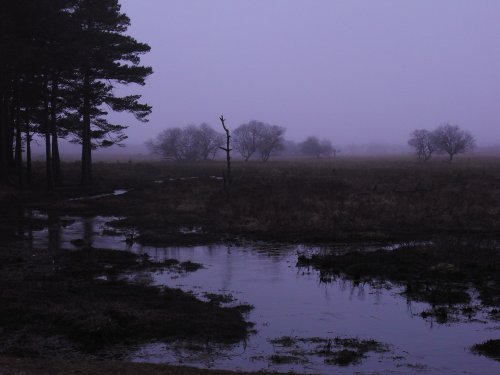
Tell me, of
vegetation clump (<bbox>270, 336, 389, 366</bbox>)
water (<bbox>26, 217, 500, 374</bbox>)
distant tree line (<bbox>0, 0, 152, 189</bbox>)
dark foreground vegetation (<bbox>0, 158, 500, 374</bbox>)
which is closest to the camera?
water (<bbox>26, 217, 500, 374</bbox>)

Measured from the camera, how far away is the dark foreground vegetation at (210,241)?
9.57 meters

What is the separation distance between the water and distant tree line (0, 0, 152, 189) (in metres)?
16.1

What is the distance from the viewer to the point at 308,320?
10750mm

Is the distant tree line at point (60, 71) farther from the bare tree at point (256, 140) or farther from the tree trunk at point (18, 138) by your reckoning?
the bare tree at point (256, 140)

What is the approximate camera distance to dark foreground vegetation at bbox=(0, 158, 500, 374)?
377 inches

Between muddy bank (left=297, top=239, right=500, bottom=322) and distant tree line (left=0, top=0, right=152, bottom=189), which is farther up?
distant tree line (left=0, top=0, right=152, bottom=189)

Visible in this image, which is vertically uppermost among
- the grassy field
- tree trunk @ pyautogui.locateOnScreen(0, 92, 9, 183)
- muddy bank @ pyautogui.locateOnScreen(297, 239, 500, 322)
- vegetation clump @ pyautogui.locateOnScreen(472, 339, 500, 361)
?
tree trunk @ pyautogui.locateOnScreen(0, 92, 9, 183)

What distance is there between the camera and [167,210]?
26.8m

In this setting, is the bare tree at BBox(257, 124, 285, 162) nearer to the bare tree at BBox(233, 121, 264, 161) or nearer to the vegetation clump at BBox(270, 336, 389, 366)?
the bare tree at BBox(233, 121, 264, 161)

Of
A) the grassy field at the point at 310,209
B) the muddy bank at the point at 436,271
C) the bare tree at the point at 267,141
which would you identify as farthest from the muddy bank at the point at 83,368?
the bare tree at the point at 267,141

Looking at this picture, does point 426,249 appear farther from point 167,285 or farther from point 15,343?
point 15,343

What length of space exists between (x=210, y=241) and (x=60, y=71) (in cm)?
1901

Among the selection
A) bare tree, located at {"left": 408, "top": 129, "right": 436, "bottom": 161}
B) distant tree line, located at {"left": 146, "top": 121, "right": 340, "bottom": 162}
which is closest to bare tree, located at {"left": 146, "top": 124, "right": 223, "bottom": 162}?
distant tree line, located at {"left": 146, "top": 121, "right": 340, "bottom": 162}

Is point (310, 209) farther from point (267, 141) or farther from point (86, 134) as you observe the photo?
point (267, 141)
